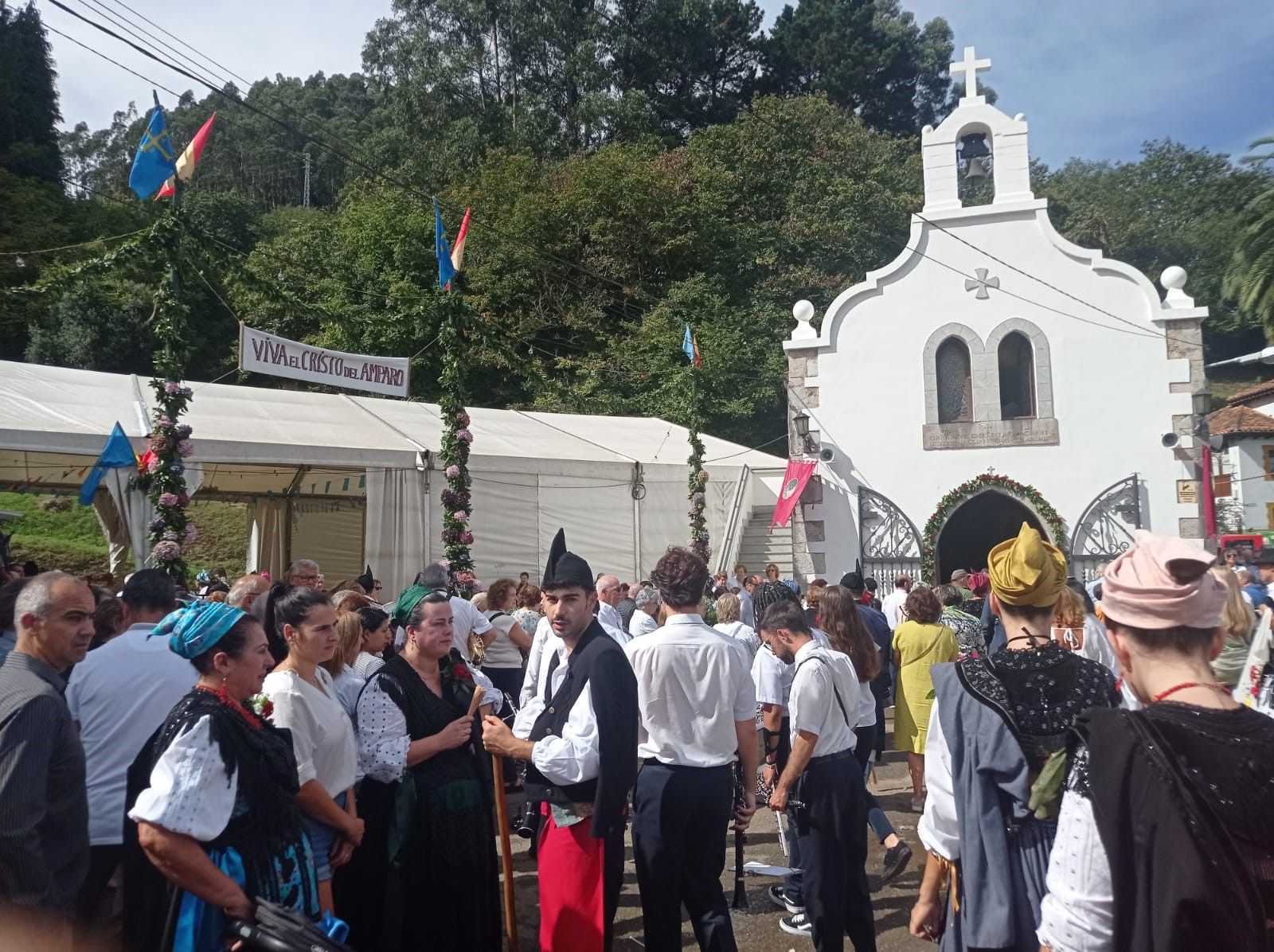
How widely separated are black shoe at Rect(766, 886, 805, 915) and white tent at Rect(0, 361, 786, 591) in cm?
844

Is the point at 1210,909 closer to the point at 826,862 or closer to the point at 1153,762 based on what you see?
the point at 1153,762

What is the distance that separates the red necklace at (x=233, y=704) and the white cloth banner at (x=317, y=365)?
314 inches

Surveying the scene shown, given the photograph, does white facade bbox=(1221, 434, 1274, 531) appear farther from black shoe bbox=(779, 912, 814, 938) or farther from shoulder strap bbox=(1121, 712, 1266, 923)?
shoulder strap bbox=(1121, 712, 1266, 923)

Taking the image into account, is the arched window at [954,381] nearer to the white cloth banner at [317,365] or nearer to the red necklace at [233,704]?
the white cloth banner at [317,365]

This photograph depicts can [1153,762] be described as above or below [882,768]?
above

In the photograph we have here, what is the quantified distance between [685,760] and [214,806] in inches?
80.2

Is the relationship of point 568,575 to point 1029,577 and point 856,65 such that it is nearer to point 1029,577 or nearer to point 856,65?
point 1029,577

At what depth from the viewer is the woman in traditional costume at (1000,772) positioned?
2670 millimetres

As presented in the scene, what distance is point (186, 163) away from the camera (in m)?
9.36

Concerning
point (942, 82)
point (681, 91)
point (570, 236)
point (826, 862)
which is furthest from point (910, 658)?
point (942, 82)

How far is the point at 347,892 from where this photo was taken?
3.99 m

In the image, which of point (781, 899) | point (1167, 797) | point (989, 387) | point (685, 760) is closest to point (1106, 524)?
point (989, 387)

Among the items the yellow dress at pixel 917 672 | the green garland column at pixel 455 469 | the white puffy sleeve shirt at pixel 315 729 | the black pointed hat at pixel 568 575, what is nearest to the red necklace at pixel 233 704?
the white puffy sleeve shirt at pixel 315 729

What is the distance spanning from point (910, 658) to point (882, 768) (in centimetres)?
310
